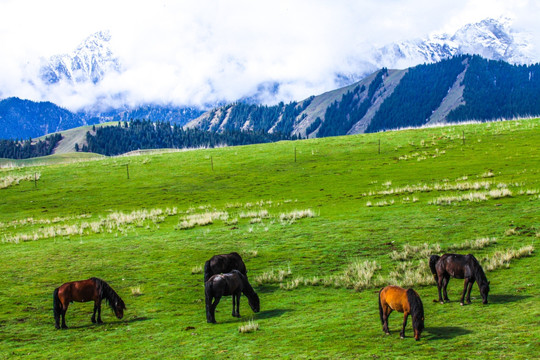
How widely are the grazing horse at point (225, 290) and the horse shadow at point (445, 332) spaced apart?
20.3 ft

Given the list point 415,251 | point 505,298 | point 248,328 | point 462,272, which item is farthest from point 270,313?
point 415,251

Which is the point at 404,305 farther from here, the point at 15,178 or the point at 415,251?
the point at 15,178

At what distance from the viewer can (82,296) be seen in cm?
1639

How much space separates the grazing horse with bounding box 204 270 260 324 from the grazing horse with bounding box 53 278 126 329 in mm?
3204

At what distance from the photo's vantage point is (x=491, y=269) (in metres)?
19.1

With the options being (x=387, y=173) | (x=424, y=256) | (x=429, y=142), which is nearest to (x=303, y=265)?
(x=424, y=256)

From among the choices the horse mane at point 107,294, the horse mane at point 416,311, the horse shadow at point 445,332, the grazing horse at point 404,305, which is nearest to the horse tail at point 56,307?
the horse mane at point 107,294

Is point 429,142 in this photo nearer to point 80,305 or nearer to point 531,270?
point 531,270

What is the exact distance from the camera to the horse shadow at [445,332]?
480 inches

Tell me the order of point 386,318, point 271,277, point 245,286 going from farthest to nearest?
point 271,277 < point 245,286 < point 386,318

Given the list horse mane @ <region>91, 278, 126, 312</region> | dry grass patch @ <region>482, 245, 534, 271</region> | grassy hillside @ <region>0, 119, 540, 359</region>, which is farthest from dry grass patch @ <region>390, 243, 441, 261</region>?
horse mane @ <region>91, 278, 126, 312</region>

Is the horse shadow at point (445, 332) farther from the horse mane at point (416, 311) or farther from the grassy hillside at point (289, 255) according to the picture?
the horse mane at point (416, 311)

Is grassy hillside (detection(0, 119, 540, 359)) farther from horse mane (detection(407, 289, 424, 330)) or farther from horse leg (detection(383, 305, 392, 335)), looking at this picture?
horse mane (detection(407, 289, 424, 330))

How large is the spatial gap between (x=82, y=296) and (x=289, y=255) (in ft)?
37.9
